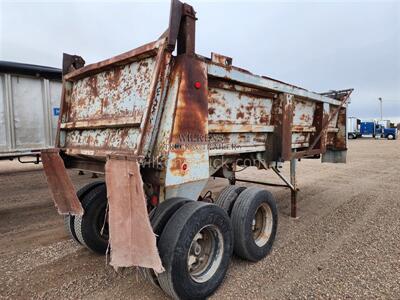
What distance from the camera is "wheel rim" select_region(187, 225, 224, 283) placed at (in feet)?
8.52

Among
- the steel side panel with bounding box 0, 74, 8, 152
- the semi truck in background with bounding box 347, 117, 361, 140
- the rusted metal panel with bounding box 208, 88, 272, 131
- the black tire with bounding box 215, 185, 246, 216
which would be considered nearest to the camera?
the rusted metal panel with bounding box 208, 88, 272, 131

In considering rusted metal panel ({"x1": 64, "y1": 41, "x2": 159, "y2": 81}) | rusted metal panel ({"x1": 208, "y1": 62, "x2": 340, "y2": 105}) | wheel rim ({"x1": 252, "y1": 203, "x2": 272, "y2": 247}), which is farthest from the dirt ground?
rusted metal panel ({"x1": 64, "y1": 41, "x2": 159, "y2": 81})

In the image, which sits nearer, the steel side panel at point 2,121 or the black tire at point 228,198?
the black tire at point 228,198

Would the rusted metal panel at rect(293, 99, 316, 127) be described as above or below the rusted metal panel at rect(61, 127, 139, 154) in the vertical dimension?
above

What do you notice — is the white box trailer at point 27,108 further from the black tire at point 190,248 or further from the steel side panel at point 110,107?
the black tire at point 190,248

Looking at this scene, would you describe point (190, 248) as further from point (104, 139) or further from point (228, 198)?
point (104, 139)

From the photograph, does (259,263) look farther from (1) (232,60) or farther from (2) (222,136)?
(1) (232,60)

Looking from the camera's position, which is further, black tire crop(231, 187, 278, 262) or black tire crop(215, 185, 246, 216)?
black tire crop(215, 185, 246, 216)

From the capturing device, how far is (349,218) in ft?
15.8

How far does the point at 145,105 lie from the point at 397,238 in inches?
159

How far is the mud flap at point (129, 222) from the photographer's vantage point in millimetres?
2062

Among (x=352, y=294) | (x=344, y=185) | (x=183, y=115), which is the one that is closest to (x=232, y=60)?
(x=183, y=115)

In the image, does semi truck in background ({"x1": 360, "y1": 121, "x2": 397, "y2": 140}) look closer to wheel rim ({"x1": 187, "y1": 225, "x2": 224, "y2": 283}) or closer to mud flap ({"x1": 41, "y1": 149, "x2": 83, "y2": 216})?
wheel rim ({"x1": 187, "y1": 225, "x2": 224, "y2": 283})

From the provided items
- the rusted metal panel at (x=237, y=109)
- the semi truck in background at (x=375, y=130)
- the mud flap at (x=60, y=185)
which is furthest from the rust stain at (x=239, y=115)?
the semi truck in background at (x=375, y=130)
